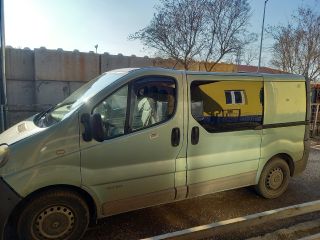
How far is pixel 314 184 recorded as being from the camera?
575 centimetres

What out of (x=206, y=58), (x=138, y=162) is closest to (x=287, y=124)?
(x=138, y=162)

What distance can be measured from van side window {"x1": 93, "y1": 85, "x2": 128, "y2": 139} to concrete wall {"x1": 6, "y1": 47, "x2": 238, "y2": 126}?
8.08m

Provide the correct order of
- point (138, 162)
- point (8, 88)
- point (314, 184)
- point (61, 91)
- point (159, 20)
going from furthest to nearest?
1. point (159, 20)
2. point (61, 91)
3. point (8, 88)
4. point (314, 184)
5. point (138, 162)

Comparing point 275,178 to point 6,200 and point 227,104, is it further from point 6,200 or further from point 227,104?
point 6,200

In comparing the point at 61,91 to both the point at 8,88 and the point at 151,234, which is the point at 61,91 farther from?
the point at 151,234

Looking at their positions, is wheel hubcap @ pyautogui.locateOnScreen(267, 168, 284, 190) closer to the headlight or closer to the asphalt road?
the asphalt road

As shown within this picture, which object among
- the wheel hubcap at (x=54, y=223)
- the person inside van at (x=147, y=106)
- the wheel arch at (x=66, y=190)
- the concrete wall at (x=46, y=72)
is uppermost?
the concrete wall at (x=46, y=72)

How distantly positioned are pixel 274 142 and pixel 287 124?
367 millimetres

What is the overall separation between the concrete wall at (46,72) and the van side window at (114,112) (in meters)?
8.08

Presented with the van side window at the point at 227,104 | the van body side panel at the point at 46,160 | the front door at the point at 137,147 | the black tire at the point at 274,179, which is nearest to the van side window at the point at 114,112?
the front door at the point at 137,147

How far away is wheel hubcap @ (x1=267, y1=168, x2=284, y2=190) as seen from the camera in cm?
494

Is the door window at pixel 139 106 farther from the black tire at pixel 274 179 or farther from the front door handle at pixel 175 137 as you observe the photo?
the black tire at pixel 274 179

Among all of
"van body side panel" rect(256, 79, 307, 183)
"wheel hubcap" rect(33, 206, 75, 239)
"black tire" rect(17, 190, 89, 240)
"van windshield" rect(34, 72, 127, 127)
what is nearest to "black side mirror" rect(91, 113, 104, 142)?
"van windshield" rect(34, 72, 127, 127)

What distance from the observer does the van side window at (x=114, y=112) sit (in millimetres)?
3430
